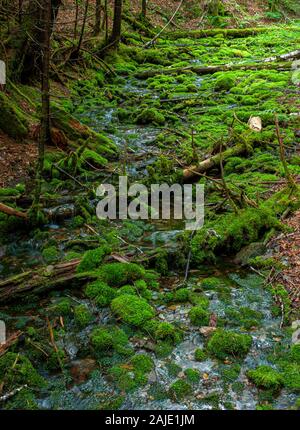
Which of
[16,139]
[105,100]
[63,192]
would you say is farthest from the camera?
[105,100]

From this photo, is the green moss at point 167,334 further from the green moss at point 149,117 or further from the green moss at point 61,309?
the green moss at point 149,117

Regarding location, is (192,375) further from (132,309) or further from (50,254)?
(50,254)

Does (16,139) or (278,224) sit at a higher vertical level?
(16,139)

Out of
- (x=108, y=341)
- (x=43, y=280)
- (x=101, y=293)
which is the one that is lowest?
(x=108, y=341)

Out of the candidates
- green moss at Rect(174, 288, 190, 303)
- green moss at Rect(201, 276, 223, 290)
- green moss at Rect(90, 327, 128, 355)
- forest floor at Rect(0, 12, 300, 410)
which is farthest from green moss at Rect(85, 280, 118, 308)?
green moss at Rect(201, 276, 223, 290)

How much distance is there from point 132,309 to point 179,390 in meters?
1.46

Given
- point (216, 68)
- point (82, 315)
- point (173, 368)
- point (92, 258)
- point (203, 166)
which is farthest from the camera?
point (216, 68)

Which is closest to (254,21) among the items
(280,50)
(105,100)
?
(280,50)

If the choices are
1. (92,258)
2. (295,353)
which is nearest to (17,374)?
(92,258)

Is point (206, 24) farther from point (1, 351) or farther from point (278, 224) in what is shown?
point (1, 351)

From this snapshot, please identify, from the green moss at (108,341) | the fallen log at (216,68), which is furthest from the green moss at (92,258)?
the fallen log at (216,68)

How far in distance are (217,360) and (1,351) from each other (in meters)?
2.57

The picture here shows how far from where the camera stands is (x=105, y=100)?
1673 cm

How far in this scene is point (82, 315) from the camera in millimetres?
5953
